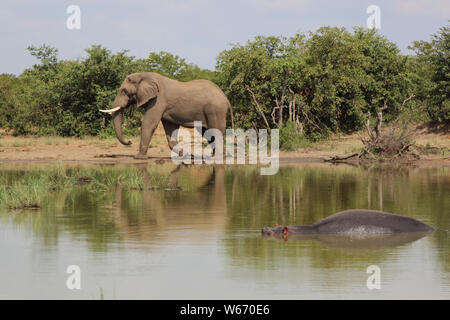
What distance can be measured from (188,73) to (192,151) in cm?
2546

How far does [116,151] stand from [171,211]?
13.8 metres

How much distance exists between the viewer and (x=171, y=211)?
40.2 feet

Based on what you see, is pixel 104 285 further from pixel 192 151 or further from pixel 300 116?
pixel 300 116

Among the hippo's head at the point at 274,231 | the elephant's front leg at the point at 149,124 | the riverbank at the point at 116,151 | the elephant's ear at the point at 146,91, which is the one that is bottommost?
the hippo's head at the point at 274,231

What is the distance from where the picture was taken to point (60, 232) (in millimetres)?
10312

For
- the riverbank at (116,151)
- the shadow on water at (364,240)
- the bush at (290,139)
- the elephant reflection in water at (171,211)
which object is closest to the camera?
the shadow on water at (364,240)

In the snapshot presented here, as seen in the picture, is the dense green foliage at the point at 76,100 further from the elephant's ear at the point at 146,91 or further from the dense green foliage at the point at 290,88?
the elephant's ear at the point at 146,91

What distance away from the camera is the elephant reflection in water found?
10.3 m

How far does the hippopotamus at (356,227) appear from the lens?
32.4 ft

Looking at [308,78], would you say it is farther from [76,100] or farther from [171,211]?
[171,211]

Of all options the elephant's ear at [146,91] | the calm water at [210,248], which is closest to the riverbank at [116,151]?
the elephant's ear at [146,91]

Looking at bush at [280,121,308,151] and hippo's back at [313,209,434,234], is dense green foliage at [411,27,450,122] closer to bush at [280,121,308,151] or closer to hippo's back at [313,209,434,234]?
bush at [280,121,308,151]

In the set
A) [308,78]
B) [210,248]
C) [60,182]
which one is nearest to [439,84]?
A: [308,78]

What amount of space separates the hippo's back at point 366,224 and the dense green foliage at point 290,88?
1578 centimetres
